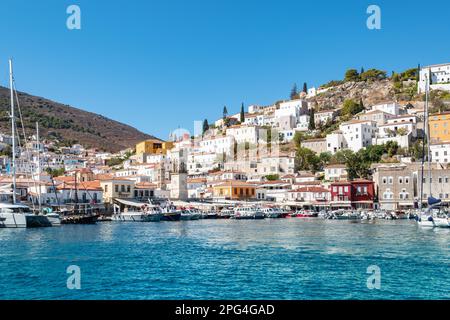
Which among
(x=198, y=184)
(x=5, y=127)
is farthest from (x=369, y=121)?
(x=5, y=127)

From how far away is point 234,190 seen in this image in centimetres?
7312

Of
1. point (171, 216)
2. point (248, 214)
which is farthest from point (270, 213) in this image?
point (171, 216)

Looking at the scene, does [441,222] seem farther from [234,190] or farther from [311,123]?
[311,123]

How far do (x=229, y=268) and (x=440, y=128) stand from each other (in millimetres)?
73062

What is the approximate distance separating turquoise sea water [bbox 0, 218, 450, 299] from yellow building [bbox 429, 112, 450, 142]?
56441 millimetres

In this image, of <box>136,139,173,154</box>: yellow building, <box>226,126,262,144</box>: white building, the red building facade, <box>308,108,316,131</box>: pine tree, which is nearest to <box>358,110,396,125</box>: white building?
<box>308,108,316,131</box>: pine tree

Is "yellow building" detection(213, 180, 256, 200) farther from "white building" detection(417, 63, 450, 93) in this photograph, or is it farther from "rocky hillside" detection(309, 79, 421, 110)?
"white building" detection(417, 63, 450, 93)

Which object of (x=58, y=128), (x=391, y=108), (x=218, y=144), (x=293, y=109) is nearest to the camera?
(x=391, y=108)

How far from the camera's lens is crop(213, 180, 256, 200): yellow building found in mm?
72875

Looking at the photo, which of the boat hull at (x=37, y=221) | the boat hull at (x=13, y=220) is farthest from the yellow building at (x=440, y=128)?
the boat hull at (x=13, y=220)

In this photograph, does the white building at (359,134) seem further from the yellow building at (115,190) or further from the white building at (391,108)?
the yellow building at (115,190)
